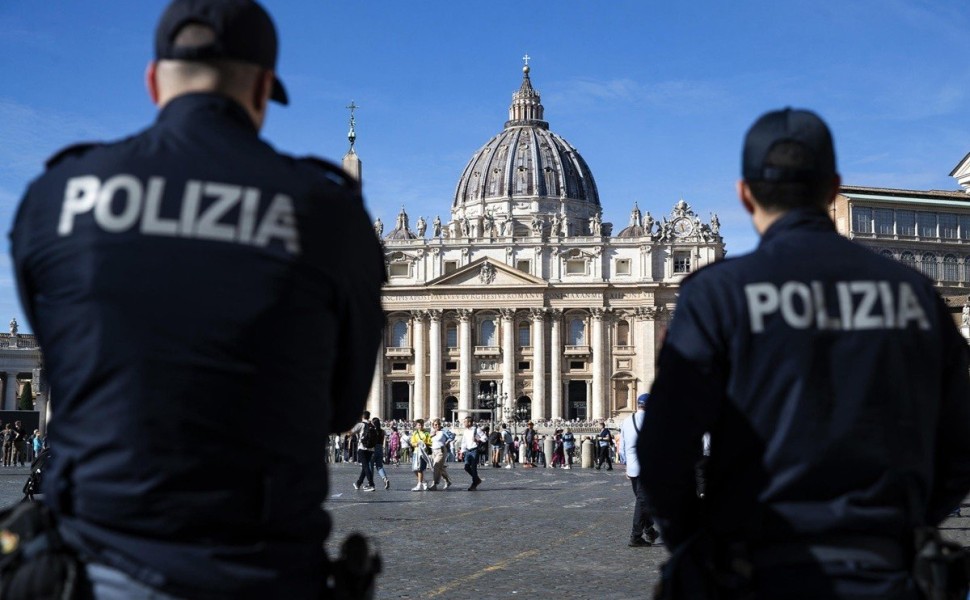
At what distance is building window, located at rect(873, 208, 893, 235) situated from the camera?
66.2m

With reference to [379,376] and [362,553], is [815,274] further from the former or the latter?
[379,376]

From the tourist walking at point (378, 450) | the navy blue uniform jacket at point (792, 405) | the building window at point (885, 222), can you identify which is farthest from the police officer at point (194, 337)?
the building window at point (885, 222)

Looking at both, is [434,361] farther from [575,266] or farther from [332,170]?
[332,170]

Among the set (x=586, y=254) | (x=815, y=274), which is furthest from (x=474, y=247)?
(x=815, y=274)

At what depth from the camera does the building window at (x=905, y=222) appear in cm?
6662

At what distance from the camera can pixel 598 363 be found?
81062 mm

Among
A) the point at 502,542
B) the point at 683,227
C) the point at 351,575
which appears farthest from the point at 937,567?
A: the point at 683,227

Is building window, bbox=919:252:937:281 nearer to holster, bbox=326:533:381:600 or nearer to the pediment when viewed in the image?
the pediment

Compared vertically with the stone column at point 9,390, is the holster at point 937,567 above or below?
below

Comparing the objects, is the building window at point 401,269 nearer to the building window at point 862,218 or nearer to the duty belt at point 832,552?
the building window at point 862,218

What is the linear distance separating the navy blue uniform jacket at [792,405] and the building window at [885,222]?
66.1 meters

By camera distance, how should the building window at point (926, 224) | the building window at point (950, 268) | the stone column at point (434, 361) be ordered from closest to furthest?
the building window at point (926, 224) < the building window at point (950, 268) < the stone column at point (434, 361)

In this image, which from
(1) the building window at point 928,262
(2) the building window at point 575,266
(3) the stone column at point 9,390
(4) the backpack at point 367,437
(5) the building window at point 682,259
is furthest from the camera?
(2) the building window at point 575,266

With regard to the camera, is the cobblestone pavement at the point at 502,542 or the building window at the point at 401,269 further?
the building window at the point at 401,269
